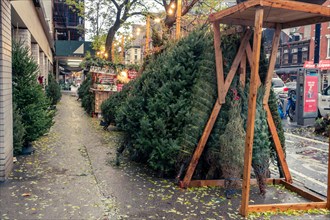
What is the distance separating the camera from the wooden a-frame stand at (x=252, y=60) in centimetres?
430

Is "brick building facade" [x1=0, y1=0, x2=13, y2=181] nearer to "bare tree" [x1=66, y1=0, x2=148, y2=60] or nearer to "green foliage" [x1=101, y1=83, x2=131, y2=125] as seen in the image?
"green foliage" [x1=101, y1=83, x2=131, y2=125]

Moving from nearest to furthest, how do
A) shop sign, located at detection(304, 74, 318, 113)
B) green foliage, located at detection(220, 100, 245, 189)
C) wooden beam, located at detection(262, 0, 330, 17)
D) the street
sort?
1. wooden beam, located at detection(262, 0, 330, 17)
2. green foliage, located at detection(220, 100, 245, 189)
3. the street
4. shop sign, located at detection(304, 74, 318, 113)

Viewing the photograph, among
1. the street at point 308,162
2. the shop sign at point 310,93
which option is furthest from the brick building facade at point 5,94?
the shop sign at point 310,93

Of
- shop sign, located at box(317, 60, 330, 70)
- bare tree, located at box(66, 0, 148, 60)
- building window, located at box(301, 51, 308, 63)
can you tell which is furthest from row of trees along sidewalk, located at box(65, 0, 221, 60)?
building window, located at box(301, 51, 308, 63)

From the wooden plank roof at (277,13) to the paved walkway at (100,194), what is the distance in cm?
258

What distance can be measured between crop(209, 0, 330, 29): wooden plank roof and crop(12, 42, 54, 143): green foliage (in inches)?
159

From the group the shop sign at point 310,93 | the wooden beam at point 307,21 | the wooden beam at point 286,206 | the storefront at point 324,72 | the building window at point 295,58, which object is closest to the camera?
the wooden beam at point 286,206

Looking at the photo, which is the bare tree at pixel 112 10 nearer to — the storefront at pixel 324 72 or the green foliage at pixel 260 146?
the green foliage at pixel 260 146

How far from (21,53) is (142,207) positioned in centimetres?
436

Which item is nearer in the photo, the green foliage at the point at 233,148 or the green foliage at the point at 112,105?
the green foliage at the point at 233,148

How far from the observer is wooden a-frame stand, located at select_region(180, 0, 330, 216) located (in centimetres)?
430

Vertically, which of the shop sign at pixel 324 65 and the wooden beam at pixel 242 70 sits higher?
the shop sign at pixel 324 65

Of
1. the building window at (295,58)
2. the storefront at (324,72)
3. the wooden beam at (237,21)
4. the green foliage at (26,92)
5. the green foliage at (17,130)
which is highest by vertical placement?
the building window at (295,58)

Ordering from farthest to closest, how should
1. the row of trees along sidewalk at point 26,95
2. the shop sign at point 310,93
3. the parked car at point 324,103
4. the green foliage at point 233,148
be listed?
the parked car at point 324,103 → the shop sign at point 310,93 → the row of trees along sidewalk at point 26,95 → the green foliage at point 233,148
